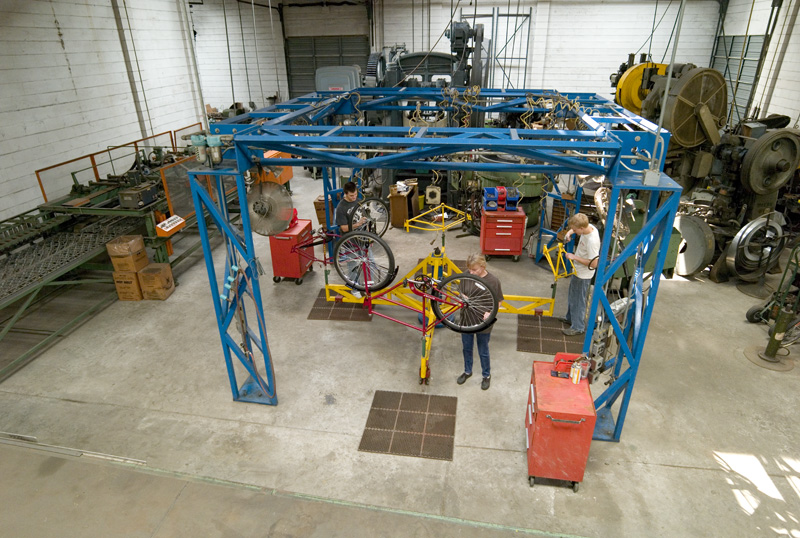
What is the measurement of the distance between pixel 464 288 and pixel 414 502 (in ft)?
7.24

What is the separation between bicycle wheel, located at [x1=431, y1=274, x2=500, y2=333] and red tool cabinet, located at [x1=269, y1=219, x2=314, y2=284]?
280cm

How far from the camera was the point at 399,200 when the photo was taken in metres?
9.72

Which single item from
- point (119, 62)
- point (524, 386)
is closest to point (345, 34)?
point (119, 62)

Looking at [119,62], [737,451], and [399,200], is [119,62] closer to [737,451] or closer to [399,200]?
[399,200]

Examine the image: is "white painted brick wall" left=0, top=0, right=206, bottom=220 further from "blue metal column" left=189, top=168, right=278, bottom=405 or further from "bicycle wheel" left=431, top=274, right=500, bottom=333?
"bicycle wheel" left=431, top=274, right=500, bottom=333

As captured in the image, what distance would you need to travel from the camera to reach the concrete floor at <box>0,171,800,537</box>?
3.89 meters

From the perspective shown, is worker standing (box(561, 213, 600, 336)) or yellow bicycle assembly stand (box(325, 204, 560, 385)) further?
worker standing (box(561, 213, 600, 336))

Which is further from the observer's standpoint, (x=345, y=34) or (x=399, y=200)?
(x=345, y=34)

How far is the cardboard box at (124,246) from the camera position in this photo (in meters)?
7.08

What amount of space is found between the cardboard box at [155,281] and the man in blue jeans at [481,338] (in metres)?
4.91

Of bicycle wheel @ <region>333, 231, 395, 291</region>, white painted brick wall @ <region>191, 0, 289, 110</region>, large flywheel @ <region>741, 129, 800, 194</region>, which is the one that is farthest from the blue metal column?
white painted brick wall @ <region>191, 0, 289, 110</region>

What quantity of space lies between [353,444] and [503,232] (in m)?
4.76

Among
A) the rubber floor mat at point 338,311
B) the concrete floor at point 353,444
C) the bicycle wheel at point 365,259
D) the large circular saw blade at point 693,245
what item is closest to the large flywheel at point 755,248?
the large circular saw blade at point 693,245

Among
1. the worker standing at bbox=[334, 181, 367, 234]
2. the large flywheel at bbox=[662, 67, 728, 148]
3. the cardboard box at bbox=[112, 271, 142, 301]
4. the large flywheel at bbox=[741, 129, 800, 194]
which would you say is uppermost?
the large flywheel at bbox=[662, 67, 728, 148]
